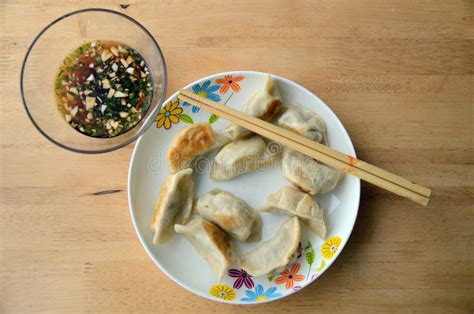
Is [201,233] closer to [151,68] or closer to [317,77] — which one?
[151,68]

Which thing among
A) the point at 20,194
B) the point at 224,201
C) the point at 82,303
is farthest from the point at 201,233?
the point at 20,194

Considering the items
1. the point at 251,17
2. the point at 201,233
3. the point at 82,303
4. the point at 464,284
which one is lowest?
the point at 464,284

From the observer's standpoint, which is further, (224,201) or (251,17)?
(251,17)

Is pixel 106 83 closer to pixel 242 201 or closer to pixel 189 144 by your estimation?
pixel 189 144

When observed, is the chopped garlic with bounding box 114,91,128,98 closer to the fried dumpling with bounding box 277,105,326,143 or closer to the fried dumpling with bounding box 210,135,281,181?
the fried dumpling with bounding box 210,135,281,181

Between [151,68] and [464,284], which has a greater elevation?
[151,68]

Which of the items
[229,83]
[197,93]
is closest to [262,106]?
[229,83]

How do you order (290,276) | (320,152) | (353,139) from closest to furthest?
1. (320,152)
2. (290,276)
3. (353,139)

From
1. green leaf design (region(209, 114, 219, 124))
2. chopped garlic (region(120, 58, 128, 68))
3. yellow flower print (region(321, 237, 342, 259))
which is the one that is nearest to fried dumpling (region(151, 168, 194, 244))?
green leaf design (region(209, 114, 219, 124))
